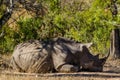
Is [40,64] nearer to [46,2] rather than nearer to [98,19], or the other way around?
[46,2]

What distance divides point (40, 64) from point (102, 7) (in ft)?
8.80

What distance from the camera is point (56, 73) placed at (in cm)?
1053

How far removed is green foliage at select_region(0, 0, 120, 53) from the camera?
13.3m

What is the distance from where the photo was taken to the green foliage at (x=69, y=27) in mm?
13273

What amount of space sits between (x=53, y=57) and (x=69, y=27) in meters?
4.46

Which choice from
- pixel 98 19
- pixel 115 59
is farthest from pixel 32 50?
pixel 115 59

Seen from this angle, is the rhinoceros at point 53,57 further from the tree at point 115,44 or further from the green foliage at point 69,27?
the tree at point 115,44

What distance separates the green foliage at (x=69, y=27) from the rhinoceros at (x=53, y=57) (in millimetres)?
1712

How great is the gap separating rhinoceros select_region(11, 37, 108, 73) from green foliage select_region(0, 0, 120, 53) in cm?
171

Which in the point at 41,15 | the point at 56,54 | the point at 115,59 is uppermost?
the point at 41,15

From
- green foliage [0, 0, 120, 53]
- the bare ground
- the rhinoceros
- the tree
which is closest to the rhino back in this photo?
the rhinoceros

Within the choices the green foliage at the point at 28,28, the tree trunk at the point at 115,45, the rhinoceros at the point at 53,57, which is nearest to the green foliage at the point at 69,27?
the green foliage at the point at 28,28

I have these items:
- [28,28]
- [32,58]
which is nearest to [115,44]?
[28,28]

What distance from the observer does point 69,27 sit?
15.1 m
